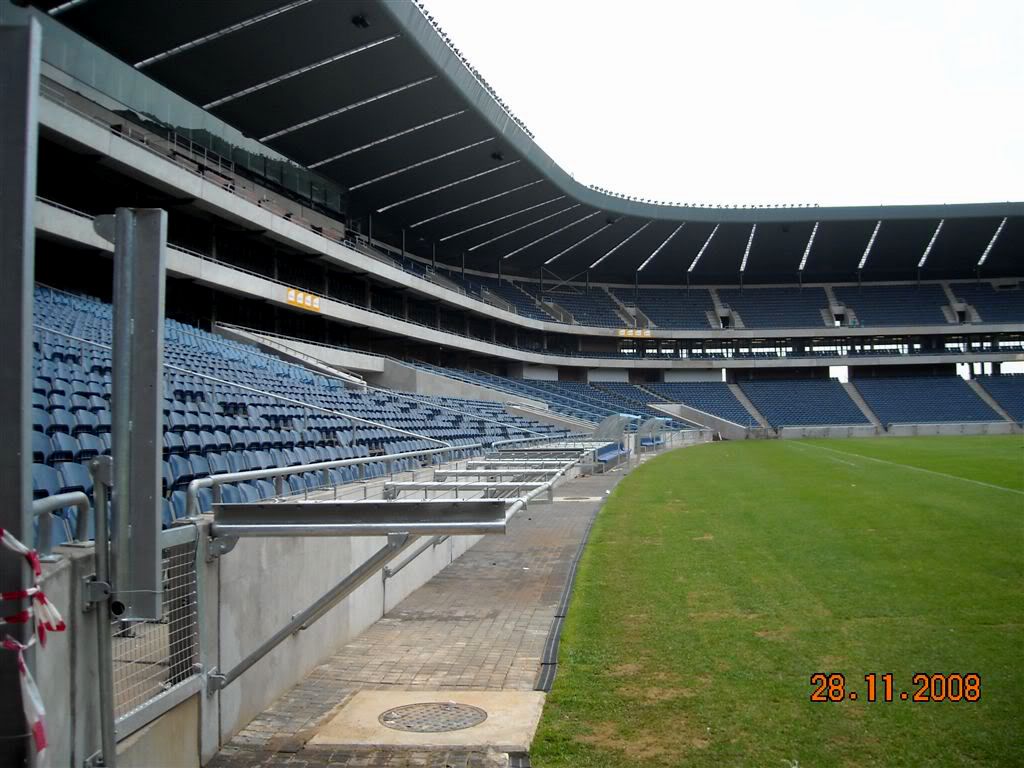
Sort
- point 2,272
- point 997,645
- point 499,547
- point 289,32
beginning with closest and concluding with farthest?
1. point 2,272
2. point 997,645
3. point 499,547
4. point 289,32

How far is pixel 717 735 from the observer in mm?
5473

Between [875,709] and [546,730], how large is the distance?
2.32 metres

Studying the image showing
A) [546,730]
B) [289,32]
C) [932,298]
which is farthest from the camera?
[932,298]

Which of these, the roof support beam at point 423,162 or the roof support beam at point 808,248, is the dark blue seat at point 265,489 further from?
the roof support beam at point 808,248

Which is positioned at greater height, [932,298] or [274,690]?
[932,298]

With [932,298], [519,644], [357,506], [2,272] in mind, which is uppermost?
[932,298]

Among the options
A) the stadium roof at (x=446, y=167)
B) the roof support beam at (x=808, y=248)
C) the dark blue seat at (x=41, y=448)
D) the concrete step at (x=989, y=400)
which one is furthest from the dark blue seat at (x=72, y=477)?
the concrete step at (x=989, y=400)

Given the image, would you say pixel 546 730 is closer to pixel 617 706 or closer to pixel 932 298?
pixel 617 706

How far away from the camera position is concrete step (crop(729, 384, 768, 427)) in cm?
5941

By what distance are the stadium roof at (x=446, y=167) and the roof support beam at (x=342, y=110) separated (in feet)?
0.22

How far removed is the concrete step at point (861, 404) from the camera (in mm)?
58688

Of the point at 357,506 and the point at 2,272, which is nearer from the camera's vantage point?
the point at 2,272

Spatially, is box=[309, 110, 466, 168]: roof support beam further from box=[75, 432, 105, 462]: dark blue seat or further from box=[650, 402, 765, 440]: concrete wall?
box=[650, 402, 765, 440]: concrete wall

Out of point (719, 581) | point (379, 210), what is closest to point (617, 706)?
point (719, 581)
